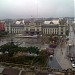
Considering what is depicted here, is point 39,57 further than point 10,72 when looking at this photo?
Yes

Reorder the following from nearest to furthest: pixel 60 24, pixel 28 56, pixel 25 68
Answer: pixel 25 68 → pixel 28 56 → pixel 60 24

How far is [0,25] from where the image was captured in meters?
10.8

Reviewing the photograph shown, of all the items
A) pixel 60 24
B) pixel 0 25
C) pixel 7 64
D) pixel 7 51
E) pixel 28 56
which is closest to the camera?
pixel 7 64

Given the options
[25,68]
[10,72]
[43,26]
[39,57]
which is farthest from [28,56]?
[43,26]

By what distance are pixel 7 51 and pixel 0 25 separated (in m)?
6.47

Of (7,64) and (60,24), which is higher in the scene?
(60,24)

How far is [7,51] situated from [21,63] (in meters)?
1.05

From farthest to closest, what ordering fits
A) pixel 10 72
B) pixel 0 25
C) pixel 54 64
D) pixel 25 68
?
pixel 0 25
pixel 54 64
pixel 25 68
pixel 10 72

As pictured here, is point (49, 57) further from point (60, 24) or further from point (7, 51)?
point (60, 24)

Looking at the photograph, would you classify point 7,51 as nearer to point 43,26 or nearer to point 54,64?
point 54,64

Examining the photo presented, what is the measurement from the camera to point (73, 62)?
12.8 feet

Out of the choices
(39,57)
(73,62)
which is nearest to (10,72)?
(39,57)

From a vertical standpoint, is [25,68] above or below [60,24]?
below

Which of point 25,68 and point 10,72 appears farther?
point 25,68
